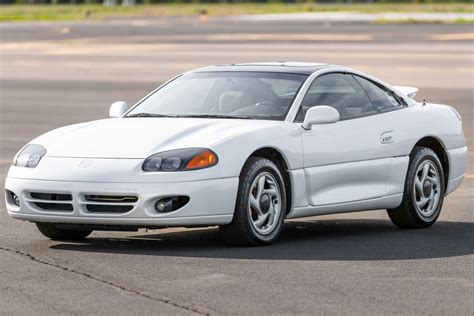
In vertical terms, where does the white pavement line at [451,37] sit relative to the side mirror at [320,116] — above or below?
below

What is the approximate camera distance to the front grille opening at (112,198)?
966 centimetres

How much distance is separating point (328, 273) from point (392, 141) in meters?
2.59

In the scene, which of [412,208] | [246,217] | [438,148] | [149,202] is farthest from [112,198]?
[438,148]

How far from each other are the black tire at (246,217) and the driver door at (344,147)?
0.53m

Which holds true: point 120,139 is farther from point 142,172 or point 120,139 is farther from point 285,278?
point 285,278

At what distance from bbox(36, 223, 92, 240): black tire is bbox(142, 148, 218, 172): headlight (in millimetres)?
964

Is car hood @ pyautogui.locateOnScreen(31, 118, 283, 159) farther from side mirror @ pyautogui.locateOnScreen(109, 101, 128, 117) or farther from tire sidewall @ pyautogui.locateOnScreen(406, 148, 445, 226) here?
tire sidewall @ pyautogui.locateOnScreen(406, 148, 445, 226)

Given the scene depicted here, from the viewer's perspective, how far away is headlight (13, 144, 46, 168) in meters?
10.0

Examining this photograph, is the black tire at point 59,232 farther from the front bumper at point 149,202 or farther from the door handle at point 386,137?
the door handle at point 386,137

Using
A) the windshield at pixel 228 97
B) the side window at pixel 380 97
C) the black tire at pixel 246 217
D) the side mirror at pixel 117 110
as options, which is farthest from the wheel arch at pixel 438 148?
the side mirror at pixel 117 110

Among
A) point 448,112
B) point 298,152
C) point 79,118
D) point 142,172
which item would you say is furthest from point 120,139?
point 79,118

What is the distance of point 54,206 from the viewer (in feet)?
32.3

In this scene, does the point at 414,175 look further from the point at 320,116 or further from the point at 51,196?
the point at 51,196

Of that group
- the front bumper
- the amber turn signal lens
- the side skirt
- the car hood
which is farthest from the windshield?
the front bumper
